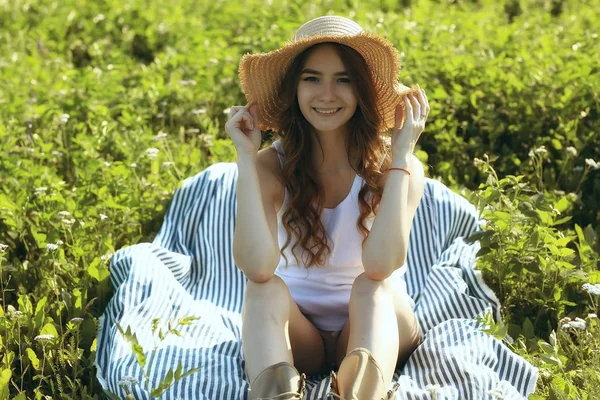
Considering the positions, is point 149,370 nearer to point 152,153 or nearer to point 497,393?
point 497,393

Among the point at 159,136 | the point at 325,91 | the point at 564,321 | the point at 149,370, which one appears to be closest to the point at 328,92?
the point at 325,91

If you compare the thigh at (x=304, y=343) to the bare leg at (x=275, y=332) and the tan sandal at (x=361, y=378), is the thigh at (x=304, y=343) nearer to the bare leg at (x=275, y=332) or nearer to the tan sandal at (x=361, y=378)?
the bare leg at (x=275, y=332)

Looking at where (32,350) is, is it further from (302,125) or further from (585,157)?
(585,157)

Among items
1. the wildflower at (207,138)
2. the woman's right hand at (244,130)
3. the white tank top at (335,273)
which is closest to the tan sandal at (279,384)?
the white tank top at (335,273)

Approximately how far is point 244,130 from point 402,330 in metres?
0.87

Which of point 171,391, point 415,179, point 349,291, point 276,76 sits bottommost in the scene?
point 171,391

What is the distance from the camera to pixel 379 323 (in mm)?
3021

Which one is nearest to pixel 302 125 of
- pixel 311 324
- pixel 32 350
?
pixel 311 324

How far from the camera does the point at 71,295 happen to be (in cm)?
371

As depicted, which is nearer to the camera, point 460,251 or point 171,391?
point 171,391

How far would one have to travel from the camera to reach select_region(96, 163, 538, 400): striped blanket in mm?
3180

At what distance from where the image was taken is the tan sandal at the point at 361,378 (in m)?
2.83

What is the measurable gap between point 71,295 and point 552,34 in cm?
359

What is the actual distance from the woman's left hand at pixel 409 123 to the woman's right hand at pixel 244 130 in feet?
1.53
